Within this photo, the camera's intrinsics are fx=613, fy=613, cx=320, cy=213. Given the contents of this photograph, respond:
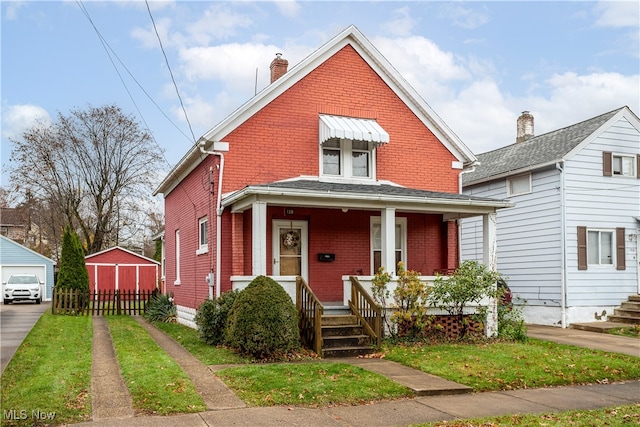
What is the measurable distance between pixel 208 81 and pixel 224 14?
7.00 ft

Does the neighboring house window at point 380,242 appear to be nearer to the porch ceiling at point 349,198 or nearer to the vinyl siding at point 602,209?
the porch ceiling at point 349,198

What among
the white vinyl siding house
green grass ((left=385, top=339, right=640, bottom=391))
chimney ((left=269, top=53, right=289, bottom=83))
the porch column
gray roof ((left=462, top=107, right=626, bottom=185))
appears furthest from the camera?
gray roof ((left=462, top=107, right=626, bottom=185))

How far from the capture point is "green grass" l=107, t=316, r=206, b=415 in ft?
25.8

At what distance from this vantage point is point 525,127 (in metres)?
25.0

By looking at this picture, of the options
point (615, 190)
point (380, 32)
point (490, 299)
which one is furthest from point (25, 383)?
point (615, 190)

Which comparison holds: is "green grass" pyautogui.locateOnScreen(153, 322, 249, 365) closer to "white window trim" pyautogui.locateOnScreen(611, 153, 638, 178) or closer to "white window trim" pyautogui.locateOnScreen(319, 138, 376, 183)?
"white window trim" pyautogui.locateOnScreen(319, 138, 376, 183)

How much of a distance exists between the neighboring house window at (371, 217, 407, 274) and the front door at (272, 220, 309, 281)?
6.37ft

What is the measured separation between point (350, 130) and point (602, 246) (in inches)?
393

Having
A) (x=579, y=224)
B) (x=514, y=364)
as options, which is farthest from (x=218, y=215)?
(x=579, y=224)

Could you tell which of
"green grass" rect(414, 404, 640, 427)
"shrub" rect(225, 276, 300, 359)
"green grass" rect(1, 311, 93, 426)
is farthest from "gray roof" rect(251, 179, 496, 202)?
"green grass" rect(414, 404, 640, 427)

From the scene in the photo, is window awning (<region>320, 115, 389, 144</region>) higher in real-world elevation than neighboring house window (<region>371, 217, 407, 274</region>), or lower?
higher

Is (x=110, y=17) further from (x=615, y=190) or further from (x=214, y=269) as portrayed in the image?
(x=615, y=190)

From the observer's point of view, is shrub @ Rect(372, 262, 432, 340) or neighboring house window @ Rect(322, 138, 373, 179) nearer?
shrub @ Rect(372, 262, 432, 340)

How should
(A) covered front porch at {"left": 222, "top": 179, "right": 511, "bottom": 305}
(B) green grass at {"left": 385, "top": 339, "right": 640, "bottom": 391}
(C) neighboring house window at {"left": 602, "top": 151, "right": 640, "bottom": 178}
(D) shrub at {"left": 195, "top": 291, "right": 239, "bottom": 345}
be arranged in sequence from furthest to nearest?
(C) neighboring house window at {"left": 602, "top": 151, "right": 640, "bottom": 178} < (A) covered front porch at {"left": 222, "top": 179, "right": 511, "bottom": 305} < (D) shrub at {"left": 195, "top": 291, "right": 239, "bottom": 345} < (B) green grass at {"left": 385, "top": 339, "right": 640, "bottom": 391}
